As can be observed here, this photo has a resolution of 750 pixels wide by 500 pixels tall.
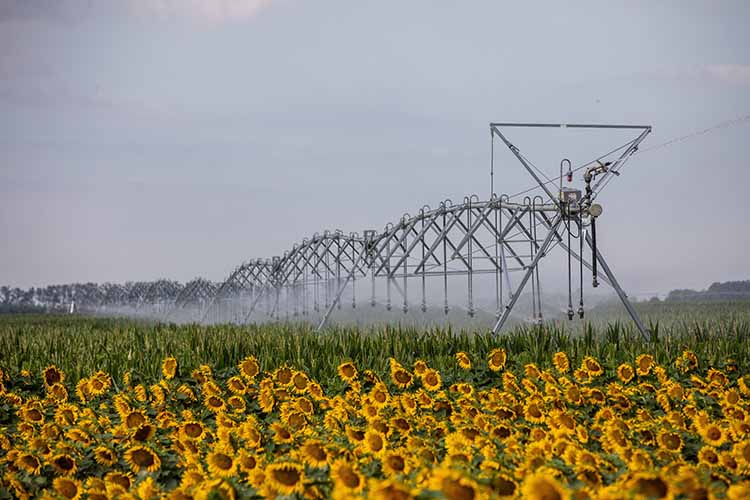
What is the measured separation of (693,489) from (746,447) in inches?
66.2

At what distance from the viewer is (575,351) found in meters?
11.1

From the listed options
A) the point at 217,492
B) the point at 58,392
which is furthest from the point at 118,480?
the point at 58,392

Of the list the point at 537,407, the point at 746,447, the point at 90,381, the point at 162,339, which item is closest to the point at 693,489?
the point at 746,447

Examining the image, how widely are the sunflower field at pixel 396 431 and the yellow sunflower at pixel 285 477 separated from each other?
0.01 m

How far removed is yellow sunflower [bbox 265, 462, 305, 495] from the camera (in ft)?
13.4

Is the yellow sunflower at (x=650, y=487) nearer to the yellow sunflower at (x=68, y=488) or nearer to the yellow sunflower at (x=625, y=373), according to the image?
the yellow sunflower at (x=68, y=488)

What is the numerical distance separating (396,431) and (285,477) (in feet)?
7.05

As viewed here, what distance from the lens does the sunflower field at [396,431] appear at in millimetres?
4125

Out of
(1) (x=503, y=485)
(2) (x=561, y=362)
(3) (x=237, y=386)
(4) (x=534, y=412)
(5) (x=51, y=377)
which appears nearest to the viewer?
(1) (x=503, y=485)

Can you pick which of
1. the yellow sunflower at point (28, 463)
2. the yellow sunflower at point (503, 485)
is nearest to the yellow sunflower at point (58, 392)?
the yellow sunflower at point (28, 463)

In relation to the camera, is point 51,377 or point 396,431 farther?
point 51,377

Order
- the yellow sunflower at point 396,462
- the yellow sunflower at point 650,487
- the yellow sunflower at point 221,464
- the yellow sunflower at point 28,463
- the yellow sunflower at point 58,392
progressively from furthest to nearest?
1. the yellow sunflower at point 58,392
2. the yellow sunflower at point 28,463
3. the yellow sunflower at point 221,464
4. the yellow sunflower at point 396,462
5. the yellow sunflower at point 650,487

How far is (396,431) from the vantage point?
20.3ft

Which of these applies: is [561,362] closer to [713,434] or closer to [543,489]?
[713,434]
